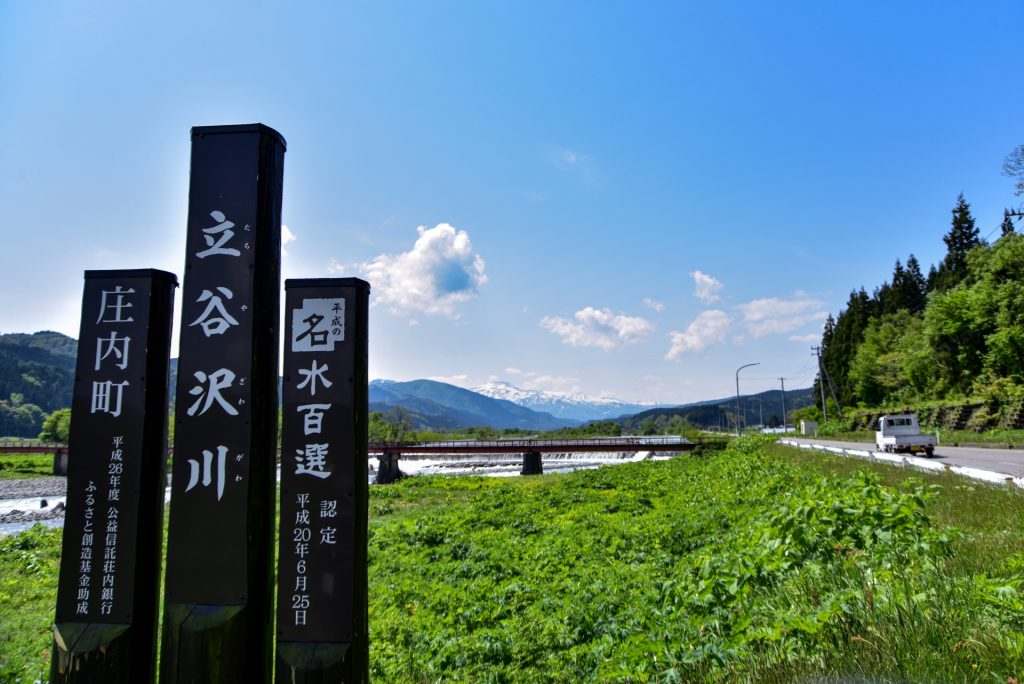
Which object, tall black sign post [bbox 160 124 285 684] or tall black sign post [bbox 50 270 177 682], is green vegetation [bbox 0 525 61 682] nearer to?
tall black sign post [bbox 50 270 177 682]

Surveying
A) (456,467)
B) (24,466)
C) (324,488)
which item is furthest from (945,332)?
(24,466)

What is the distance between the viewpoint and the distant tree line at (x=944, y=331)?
4147 cm

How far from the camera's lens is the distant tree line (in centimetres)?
4147

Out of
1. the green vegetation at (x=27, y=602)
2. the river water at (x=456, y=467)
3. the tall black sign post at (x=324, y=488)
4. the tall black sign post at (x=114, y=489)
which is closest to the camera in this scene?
the tall black sign post at (x=324, y=488)

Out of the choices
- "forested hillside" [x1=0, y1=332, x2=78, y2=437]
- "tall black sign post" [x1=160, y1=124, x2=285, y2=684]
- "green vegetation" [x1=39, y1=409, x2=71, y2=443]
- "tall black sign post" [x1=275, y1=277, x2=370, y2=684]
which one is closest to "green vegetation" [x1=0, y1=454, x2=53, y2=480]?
"green vegetation" [x1=39, y1=409, x2=71, y2=443]

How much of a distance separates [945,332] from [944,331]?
112mm

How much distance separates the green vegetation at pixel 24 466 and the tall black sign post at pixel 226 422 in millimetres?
68734

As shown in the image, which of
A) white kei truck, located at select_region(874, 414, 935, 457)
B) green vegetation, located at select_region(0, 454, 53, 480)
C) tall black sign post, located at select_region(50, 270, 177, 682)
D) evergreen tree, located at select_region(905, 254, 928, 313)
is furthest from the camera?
evergreen tree, located at select_region(905, 254, 928, 313)

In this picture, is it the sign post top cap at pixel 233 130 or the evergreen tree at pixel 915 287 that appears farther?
the evergreen tree at pixel 915 287

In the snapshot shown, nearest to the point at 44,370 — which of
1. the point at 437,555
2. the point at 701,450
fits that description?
the point at 701,450

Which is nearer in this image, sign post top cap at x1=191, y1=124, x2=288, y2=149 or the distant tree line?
sign post top cap at x1=191, y1=124, x2=288, y2=149

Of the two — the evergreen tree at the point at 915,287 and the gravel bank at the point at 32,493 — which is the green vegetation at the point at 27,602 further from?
the evergreen tree at the point at 915,287

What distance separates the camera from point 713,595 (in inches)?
227

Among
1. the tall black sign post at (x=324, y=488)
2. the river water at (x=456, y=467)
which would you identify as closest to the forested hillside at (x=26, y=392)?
the river water at (x=456, y=467)
